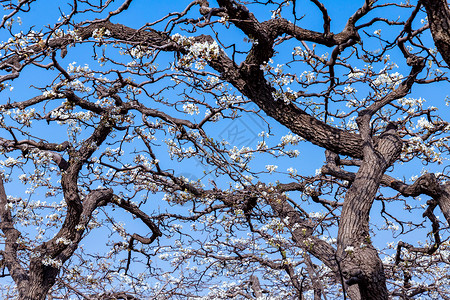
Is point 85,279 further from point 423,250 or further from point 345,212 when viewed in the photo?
point 423,250

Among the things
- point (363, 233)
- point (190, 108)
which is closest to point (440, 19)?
point (363, 233)

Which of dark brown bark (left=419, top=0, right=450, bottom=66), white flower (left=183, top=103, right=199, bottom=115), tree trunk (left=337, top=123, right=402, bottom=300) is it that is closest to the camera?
dark brown bark (left=419, top=0, right=450, bottom=66)

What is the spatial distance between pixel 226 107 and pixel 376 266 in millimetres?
3171

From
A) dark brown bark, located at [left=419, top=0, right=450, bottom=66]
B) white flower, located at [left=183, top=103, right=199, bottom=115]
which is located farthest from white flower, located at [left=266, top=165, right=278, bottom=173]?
dark brown bark, located at [left=419, top=0, right=450, bottom=66]

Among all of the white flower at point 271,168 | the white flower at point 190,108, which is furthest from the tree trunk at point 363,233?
the white flower at point 190,108

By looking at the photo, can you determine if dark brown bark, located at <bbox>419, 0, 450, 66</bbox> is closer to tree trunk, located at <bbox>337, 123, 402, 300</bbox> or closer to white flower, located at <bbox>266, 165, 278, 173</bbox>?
tree trunk, located at <bbox>337, 123, 402, 300</bbox>

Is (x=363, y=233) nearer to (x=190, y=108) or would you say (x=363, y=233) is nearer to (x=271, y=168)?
(x=271, y=168)

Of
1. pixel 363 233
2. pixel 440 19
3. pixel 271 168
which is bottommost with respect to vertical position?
pixel 363 233

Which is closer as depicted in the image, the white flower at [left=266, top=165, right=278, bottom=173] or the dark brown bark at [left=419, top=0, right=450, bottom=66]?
the dark brown bark at [left=419, top=0, right=450, bottom=66]

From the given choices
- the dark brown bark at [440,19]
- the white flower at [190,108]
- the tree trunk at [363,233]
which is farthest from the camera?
the white flower at [190,108]

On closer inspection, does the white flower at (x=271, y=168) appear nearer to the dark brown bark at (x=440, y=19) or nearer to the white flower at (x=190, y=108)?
the white flower at (x=190, y=108)

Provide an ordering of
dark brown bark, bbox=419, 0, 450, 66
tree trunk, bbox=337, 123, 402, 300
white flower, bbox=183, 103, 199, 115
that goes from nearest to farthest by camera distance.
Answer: dark brown bark, bbox=419, 0, 450, 66
tree trunk, bbox=337, 123, 402, 300
white flower, bbox=183, 103, 199, 115

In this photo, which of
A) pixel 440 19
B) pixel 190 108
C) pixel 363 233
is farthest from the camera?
pixel 190 108

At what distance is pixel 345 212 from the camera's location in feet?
18.5
